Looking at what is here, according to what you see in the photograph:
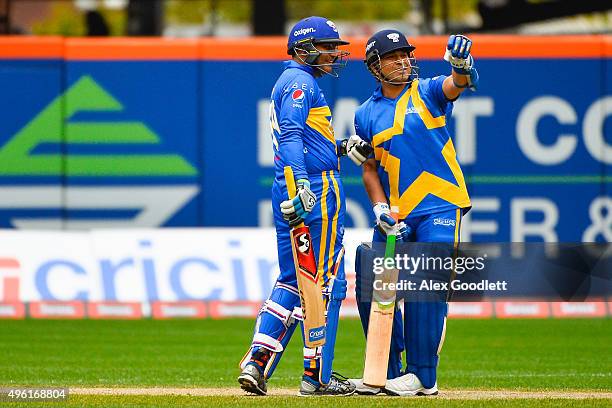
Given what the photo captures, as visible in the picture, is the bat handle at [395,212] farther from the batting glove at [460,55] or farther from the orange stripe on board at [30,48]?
the orange stripe on board at [30,48]

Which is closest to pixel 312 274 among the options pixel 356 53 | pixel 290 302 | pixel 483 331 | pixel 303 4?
pixel 290 302

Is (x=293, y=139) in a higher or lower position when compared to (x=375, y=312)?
higher

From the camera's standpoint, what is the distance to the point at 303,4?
46.2 meters

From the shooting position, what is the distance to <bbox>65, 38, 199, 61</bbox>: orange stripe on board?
719 inches

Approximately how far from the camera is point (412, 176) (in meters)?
8.73

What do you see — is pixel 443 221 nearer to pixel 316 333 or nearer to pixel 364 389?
pixel 316 333

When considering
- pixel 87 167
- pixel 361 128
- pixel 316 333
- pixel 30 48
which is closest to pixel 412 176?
pixel 361 128

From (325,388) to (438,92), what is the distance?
81.9 inches

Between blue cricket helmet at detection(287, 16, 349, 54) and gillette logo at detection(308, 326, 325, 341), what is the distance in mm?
1869

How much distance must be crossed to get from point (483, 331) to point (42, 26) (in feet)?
109

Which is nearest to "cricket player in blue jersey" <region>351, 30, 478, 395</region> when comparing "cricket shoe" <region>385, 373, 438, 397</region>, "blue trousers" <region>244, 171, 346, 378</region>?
"cricket shoe" <region>385, 373, 438, 397</region>

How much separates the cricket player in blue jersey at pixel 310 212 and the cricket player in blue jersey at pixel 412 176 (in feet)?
0.60

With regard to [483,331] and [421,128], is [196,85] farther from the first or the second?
[421,128]

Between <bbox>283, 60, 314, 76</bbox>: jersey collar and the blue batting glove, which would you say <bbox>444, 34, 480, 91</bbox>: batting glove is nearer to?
the blue batting glove
